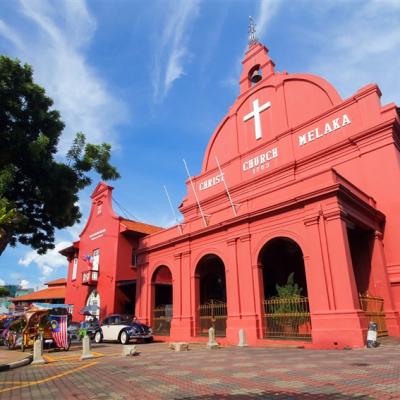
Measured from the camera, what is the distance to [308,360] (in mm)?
9070

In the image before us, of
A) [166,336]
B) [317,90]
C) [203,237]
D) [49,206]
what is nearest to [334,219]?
[203,237]

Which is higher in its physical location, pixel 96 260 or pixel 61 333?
pixel 96 260

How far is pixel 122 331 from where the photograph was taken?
18531 mm

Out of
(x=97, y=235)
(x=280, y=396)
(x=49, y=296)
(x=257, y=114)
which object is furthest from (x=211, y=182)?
(x=49, y=296)

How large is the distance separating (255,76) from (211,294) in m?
15.0

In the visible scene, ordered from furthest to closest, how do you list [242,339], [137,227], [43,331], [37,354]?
1. [137,227]
2. [43,331]
3. [242,339]
4. [37,354]

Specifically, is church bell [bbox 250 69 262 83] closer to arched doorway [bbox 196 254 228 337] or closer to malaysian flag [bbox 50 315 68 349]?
arched doorway [bbox 196 254 228 337]

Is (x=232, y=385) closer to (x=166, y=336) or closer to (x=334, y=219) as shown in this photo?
(x=334, y=219)

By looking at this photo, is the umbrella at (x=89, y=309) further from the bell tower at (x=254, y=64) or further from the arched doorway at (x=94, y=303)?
the bell tower at (x=254, y=64)

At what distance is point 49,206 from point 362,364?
15625 millimetres

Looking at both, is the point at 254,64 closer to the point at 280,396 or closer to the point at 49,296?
the point at 280,396

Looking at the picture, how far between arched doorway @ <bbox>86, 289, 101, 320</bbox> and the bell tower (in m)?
19.1

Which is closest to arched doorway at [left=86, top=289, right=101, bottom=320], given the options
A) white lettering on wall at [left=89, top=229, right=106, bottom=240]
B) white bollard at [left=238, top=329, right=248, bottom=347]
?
white lettering on wall at [left=89, top=229, right=106, bottom=240]

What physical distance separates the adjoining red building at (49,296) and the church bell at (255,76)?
2827 centimetres
